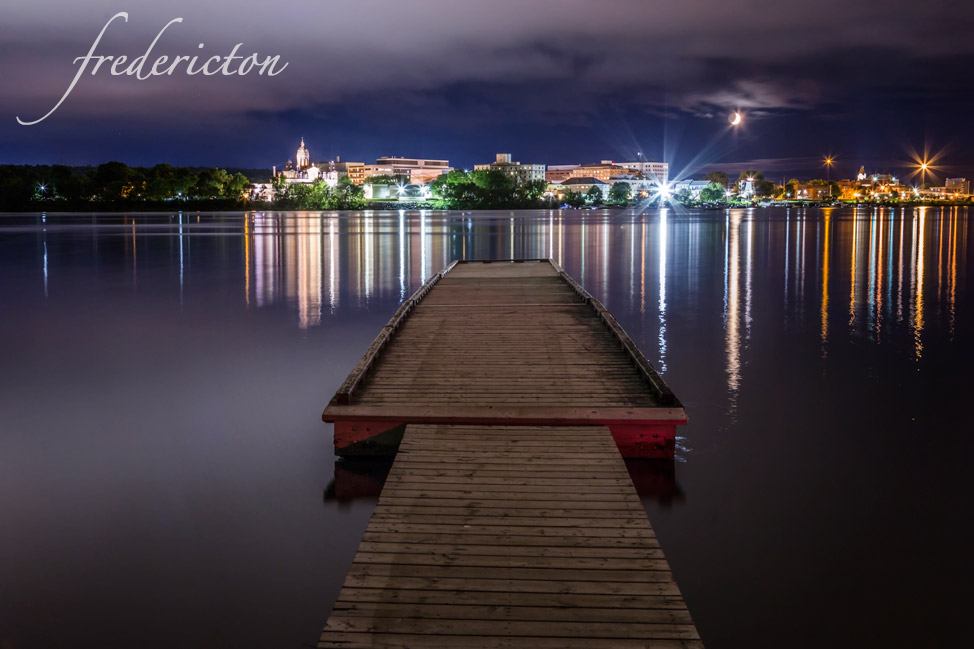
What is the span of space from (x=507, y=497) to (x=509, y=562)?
114 centimetres

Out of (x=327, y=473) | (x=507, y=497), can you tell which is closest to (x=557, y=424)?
(x=507, y=497)

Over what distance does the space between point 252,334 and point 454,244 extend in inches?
1290

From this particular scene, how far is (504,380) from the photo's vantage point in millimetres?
10172

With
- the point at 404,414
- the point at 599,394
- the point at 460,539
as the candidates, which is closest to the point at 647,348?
the point at 599,394

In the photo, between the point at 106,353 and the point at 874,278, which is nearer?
the point at 106,353

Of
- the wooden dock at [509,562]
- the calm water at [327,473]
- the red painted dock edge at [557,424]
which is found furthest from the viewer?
the red painted dock edge at [557,424]

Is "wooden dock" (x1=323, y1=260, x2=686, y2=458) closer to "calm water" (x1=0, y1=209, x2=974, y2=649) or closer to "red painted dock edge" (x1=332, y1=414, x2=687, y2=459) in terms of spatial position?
"red painted dock edge" (x1=332, y1=414, x2=687, y2=459)

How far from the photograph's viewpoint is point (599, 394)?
9.52 m

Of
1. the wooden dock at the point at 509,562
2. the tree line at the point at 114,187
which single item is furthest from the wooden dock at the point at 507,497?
the tree line at the point at 114,187

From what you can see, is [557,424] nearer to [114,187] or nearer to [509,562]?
[509,562]

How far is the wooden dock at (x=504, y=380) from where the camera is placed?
8.66 meters

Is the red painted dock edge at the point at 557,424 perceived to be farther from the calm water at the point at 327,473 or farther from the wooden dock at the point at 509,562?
the wooden dock at the point at 509,562

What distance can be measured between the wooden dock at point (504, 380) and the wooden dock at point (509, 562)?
42.4 inches

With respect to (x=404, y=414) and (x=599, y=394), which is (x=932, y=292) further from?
(x=404, y=414)
